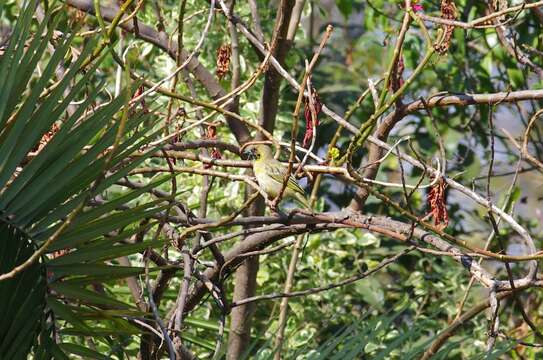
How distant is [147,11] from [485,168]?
2.46 metres

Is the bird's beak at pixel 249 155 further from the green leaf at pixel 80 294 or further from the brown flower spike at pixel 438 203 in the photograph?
the green leaf at pixel 80 294

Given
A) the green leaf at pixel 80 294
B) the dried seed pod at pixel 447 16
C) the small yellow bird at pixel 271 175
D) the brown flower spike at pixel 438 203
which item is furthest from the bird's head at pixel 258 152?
the green leaf at pixel 80 294

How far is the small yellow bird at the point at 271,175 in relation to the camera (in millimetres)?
3825

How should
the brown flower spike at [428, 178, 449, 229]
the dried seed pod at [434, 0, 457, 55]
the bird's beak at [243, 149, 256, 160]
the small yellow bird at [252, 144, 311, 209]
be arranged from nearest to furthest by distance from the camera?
the brown flower spike at [428, 178, 449, 229] < the dried seed pod at [434, 0, 457, 55] < the small yellow bird at [252, 144, 311, 209] < the bird's beak at [243, 149, 256, 160]

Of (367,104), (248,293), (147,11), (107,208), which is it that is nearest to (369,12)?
(367,104)

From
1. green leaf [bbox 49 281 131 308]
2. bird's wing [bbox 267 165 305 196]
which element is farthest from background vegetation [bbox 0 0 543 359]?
bird's wing [bbox 267 165 305 196]

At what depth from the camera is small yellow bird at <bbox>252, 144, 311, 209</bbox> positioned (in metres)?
3.82

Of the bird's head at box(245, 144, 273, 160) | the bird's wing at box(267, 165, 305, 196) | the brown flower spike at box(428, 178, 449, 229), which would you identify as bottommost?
the bird's wing at box(267, 165, 305, 196)

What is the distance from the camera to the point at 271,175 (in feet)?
13.4

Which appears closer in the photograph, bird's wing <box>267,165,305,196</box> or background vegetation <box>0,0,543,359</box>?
background vegetation <box>0,0,543,359</box>

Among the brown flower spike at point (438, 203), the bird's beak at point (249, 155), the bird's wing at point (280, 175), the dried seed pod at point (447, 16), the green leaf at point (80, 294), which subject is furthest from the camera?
the bird's wing at point (280, 175)

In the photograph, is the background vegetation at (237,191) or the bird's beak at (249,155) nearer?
the background vegetation at (237,191)

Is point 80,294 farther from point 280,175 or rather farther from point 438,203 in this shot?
point 280,175

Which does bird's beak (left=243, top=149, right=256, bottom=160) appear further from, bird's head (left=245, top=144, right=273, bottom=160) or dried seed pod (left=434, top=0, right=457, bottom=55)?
dried seed pod (left=434, top=0, right=457, bottom=55)
